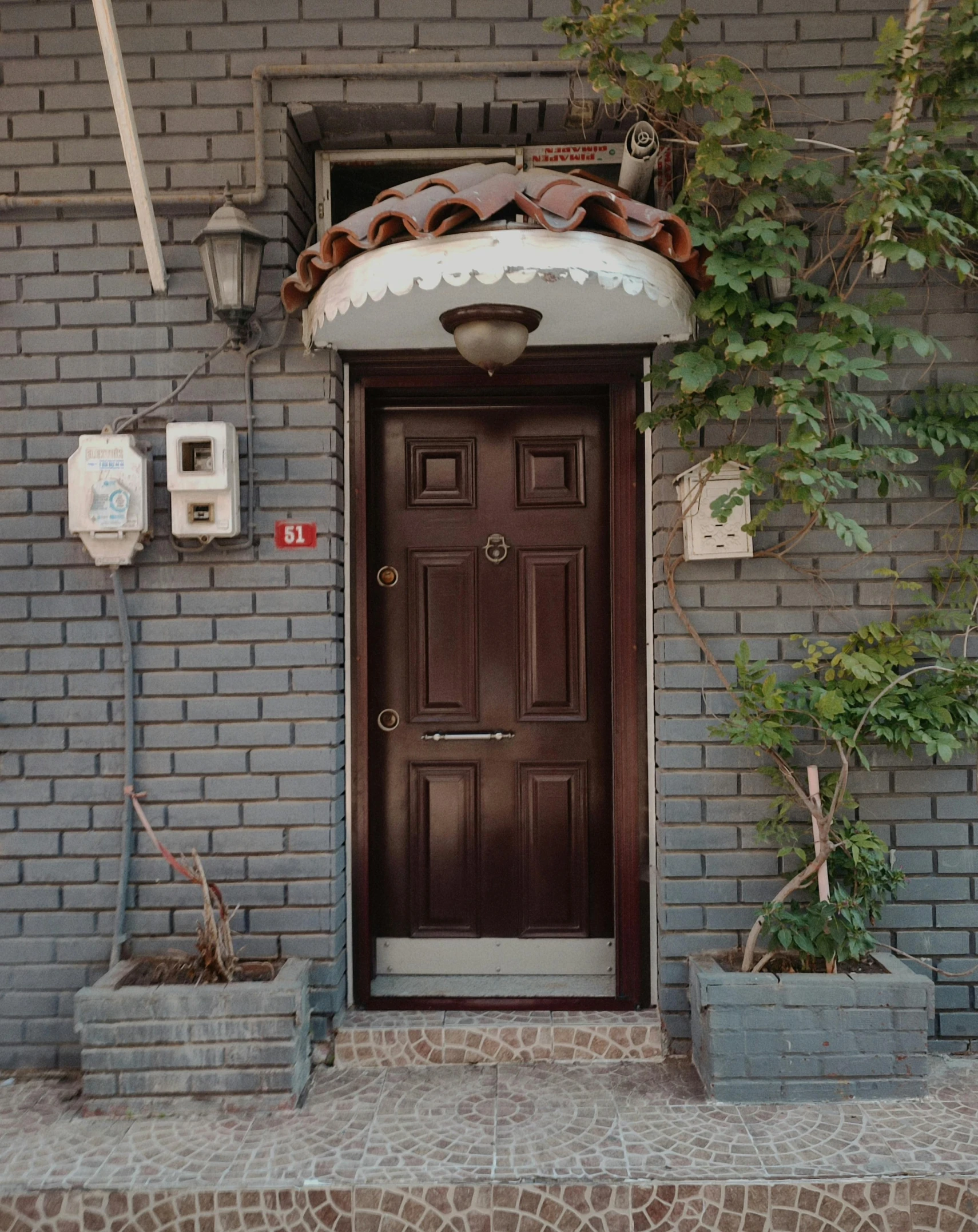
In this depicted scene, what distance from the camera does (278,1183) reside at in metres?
2.80

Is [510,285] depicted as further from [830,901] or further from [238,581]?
[830,901]

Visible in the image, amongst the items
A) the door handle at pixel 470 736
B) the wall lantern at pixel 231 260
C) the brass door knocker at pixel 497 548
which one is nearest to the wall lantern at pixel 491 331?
the wall lantern at pixel 231 260

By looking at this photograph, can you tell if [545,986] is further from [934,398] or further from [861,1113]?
[934,398]

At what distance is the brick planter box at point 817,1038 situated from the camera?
3.12 meters

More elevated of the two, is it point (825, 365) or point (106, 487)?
point (825, 365)

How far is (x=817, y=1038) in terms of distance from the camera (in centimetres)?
312

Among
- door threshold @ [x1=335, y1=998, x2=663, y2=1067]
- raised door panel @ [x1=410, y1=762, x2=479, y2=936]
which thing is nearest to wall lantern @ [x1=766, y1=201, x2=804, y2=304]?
raised door panel @ [x1=410, y1=762, x2=479, y2=936]

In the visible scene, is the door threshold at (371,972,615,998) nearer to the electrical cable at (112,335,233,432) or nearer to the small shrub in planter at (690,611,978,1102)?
the small shrub in planter at (690,611,978,1102)

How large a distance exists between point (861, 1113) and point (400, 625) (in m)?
2.35

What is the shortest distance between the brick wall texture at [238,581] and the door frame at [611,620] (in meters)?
0.20

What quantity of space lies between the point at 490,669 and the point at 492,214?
69.9 inches

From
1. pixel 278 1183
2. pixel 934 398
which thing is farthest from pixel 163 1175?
pixel 934 398

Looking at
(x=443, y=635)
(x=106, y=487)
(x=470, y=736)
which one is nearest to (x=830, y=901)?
(x=470, y=736)

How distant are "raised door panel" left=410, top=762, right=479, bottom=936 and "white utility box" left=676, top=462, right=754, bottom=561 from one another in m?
1.29
